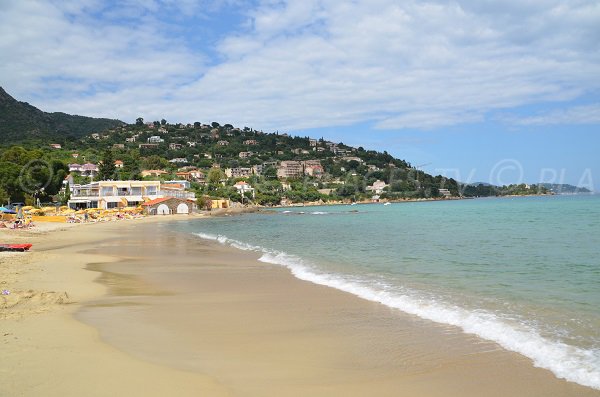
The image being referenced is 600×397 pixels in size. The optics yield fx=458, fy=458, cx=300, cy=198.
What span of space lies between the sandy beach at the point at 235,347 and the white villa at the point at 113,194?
63.0 meters

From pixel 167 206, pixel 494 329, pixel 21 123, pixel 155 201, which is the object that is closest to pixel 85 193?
pixel 155 201

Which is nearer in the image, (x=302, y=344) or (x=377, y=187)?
(x=302, y=344)

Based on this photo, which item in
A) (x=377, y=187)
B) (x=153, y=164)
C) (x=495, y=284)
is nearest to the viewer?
(x=495, y=284)

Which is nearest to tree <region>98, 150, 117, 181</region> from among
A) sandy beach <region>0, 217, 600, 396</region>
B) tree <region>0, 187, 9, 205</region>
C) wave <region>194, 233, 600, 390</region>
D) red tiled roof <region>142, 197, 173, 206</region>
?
red tiled roof <region>142, 197, 173, 206</region>

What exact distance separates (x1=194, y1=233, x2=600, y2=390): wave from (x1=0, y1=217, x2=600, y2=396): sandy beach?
26cm

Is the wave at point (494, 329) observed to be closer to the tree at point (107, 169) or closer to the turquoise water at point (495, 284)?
the turquoise water at point (495, 284)

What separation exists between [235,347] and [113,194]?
71.1 m

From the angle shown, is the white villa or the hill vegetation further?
the white villa

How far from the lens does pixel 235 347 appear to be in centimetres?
668

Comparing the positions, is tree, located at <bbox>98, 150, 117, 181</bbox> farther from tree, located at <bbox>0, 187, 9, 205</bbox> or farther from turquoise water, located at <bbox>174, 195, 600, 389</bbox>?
turquoise water, located at <bbox>174, 195, 600, 389</bbox>

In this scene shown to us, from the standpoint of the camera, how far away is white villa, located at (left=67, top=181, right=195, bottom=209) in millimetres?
70125

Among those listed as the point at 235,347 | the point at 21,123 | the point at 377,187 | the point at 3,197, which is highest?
the point at 21,123

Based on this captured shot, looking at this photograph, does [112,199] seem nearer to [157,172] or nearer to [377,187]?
[157,172]

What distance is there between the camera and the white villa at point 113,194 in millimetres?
70125
